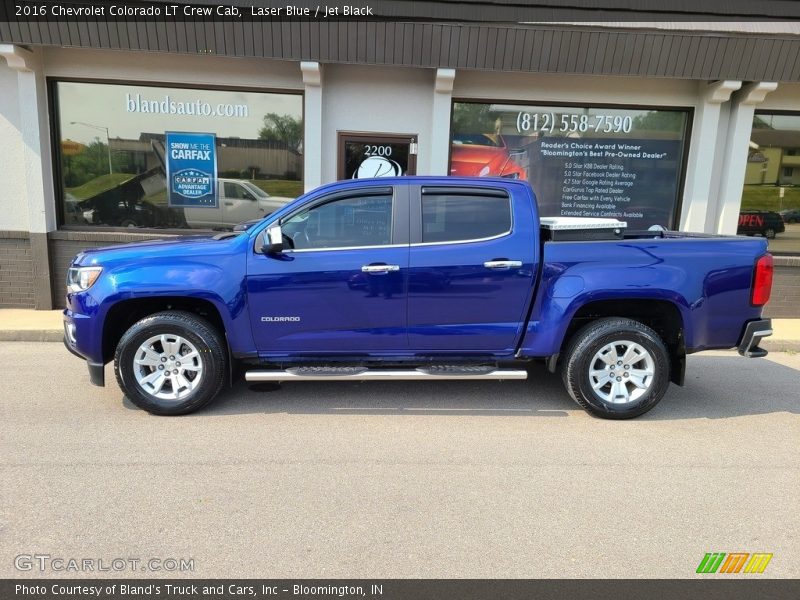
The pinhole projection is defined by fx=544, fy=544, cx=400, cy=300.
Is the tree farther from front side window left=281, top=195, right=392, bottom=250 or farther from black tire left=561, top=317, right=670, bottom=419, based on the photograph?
black tire left=561, top=317, right=670, bottom=419

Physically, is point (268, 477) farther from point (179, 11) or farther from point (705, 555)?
point (179, 11)

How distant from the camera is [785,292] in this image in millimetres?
8555

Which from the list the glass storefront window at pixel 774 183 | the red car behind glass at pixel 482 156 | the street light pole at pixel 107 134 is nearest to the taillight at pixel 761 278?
the red car behind glass at pixel 482 156

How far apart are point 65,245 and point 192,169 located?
87.3 inches

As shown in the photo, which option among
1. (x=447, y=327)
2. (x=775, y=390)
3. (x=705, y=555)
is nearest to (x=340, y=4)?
(x=447, y=327)

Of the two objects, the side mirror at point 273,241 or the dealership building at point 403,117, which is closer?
the side mirror at point 273,241

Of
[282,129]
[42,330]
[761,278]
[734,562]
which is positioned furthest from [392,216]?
[42,330]

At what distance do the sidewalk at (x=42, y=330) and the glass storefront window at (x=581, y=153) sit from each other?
2.41 metres

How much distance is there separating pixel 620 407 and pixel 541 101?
5658 millimetres

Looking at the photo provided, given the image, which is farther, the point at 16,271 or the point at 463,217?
the point at 16,271

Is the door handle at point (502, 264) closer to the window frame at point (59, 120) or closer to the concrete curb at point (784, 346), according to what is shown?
the concrete curb at point (784, 346)

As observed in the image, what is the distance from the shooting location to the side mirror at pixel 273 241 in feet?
13.7

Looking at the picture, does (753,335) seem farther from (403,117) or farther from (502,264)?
(403,117)

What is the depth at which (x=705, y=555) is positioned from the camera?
9.07 feet
